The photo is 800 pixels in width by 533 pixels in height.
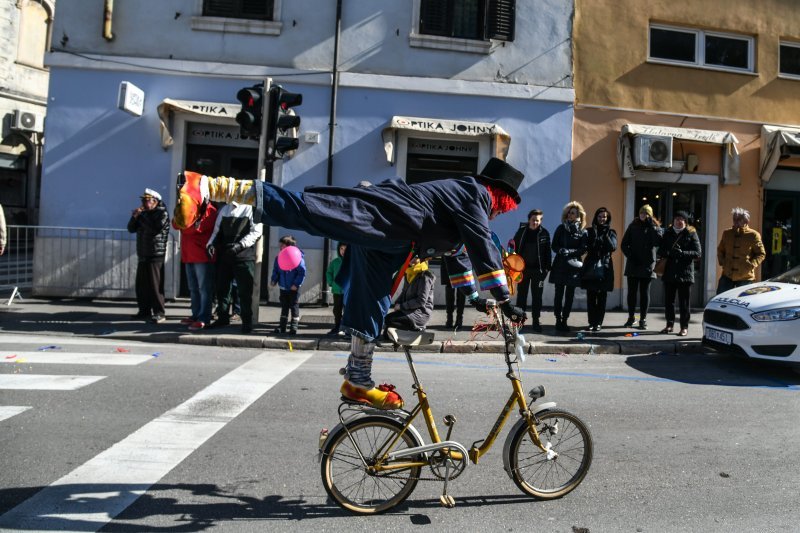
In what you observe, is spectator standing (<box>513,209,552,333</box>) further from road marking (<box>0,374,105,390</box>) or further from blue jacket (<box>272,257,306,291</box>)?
road marking (<box>0,374,105,390</box>)

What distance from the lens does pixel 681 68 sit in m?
13.6

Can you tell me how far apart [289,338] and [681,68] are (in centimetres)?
983

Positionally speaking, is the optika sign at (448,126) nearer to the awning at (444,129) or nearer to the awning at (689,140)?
the awning at (444,129)

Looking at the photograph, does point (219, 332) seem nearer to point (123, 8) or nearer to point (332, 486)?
point (332, 486)

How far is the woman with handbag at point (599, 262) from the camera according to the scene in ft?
33.6

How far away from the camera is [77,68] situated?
12.5 meters

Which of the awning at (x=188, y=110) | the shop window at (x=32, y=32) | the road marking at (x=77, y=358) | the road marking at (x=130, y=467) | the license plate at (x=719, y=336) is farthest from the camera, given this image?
the shop window at (x=32, y=32)

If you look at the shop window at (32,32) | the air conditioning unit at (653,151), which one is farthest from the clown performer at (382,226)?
the shop window at (32,32)

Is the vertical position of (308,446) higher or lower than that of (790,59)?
lower

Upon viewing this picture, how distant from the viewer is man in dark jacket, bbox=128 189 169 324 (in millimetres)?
10266

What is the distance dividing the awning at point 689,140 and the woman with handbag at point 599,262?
325 cm

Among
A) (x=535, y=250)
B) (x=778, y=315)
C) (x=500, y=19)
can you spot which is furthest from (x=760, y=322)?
(x=500, y=19)

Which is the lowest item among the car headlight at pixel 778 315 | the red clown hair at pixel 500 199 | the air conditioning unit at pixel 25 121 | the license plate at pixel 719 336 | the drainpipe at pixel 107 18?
the license plate at pixel 719 336

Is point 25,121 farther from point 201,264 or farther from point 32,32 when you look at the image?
point 201,264
